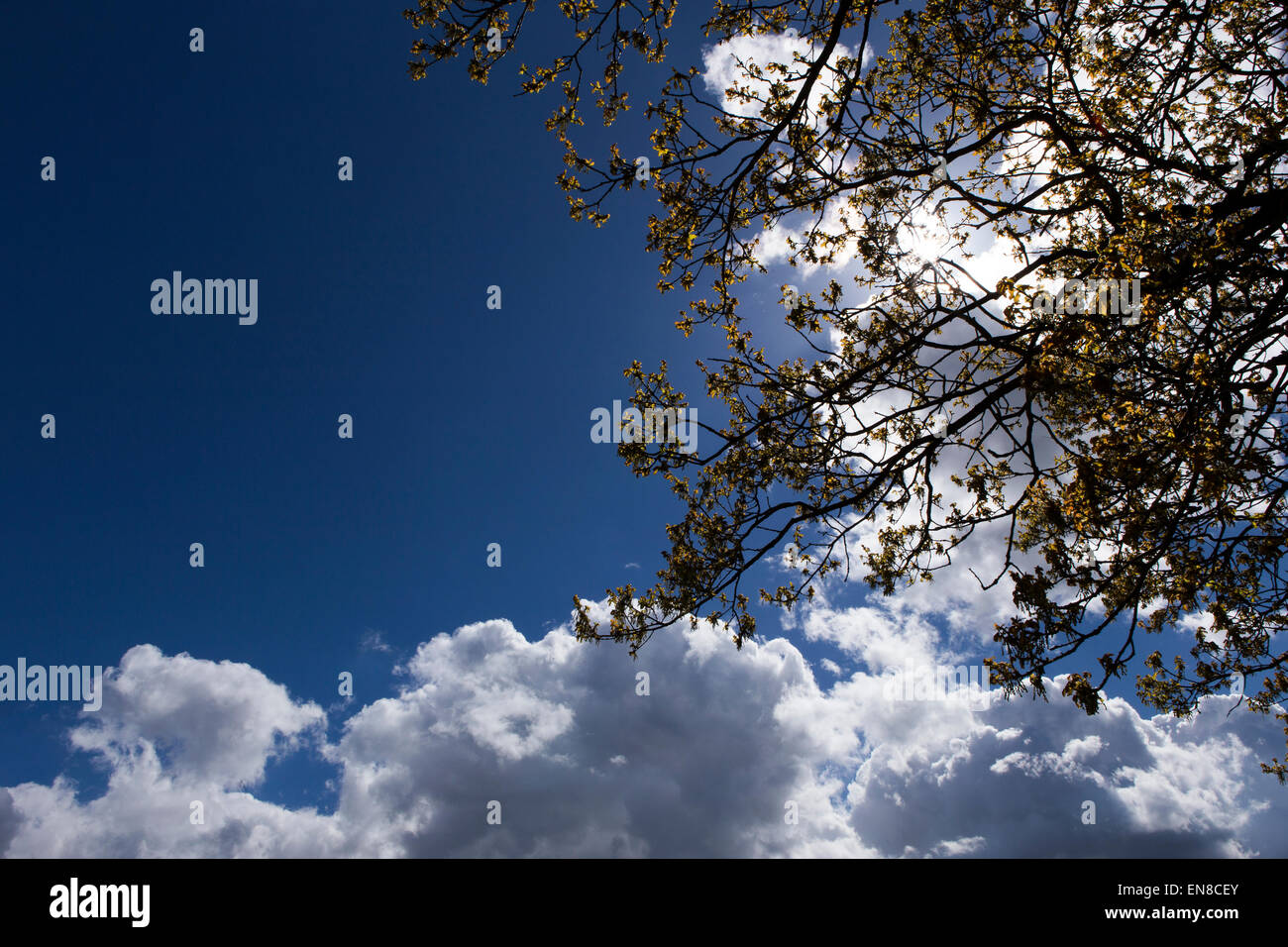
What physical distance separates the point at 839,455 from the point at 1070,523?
2443mm

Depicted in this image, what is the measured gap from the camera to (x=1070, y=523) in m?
5.82

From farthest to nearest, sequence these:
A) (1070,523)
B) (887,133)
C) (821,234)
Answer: (821,234)
(887,133)
(1070,523)

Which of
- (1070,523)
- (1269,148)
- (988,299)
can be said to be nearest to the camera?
(1269,148)

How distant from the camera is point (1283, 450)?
586 cm
